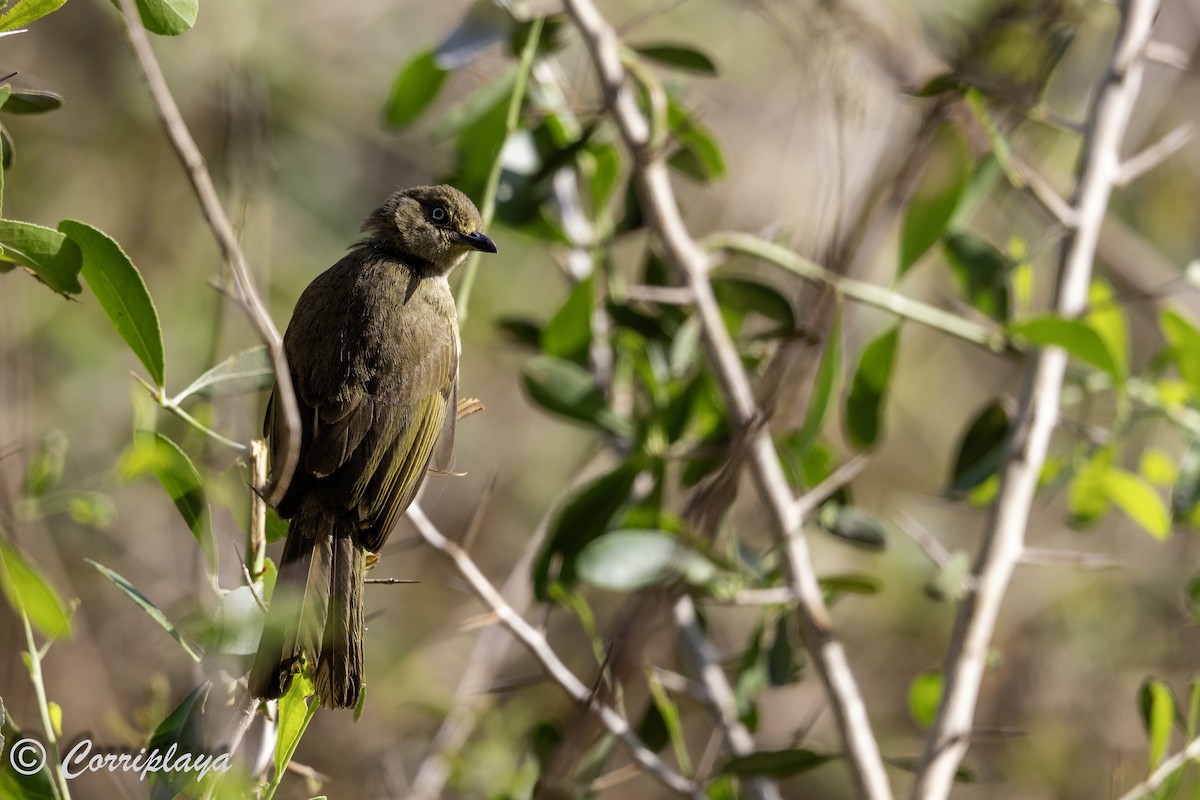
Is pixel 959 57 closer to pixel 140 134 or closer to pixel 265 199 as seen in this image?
Answer: pixel 265 199

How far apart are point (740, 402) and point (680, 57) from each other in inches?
41.6

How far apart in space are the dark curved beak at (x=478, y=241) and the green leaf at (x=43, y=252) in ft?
4.53

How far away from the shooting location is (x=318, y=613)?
2.38 meters

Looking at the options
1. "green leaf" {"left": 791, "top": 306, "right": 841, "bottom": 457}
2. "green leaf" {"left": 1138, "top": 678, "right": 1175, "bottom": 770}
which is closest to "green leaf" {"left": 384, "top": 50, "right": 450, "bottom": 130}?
"green leaf" {"left": 791, "top": 306, "right": 841, "bottom": 457}

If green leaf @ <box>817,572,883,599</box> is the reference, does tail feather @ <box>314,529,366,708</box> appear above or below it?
above

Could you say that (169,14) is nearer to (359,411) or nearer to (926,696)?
(359,411)

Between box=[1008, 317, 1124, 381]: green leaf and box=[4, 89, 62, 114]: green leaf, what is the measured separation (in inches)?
87.1

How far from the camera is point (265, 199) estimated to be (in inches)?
143

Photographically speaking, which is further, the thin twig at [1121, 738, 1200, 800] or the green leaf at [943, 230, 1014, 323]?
the green leaf at [943, 230, 1014, 323]

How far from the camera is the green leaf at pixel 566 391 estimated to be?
124 inches

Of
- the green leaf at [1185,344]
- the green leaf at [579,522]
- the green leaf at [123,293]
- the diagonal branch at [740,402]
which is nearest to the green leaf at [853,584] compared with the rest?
the diagonal branch at [740,402]

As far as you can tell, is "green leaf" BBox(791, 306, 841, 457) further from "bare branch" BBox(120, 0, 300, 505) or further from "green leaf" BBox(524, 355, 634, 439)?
"bare branch" BBox(120, 0, 300, 505)

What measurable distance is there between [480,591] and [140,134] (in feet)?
17.4

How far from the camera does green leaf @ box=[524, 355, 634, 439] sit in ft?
10.3
